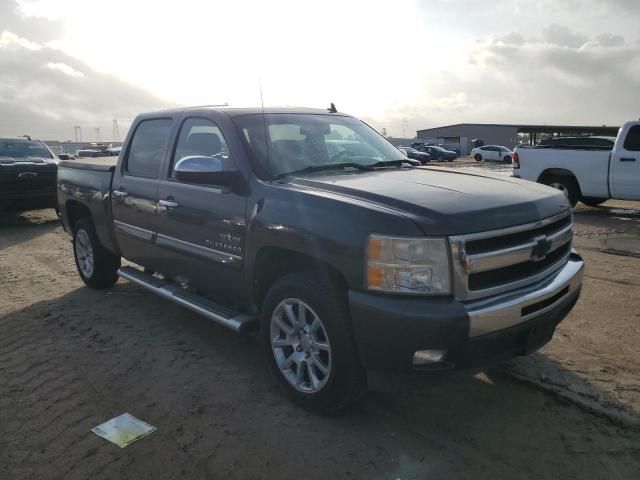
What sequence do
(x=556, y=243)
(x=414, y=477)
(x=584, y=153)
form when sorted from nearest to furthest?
(x=414, y=477) < (x=556, y=243) < (x=584, y=153)

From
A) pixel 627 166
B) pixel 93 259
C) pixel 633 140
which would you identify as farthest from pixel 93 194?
pixel 633 140

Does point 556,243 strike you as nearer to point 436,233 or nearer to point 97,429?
point 436,233

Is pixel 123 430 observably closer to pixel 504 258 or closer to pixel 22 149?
pixel 504 258

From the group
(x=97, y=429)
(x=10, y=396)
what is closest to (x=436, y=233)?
(x=97, y=429)

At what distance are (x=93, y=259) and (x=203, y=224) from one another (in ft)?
8.65

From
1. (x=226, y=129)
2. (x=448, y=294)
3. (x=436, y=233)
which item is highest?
(x=226, y=129)

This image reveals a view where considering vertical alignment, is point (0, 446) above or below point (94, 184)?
below

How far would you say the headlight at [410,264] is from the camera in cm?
269

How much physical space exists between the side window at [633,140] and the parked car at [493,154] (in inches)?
1347

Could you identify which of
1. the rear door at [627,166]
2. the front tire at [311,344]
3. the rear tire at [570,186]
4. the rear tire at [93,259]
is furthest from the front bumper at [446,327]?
the rear tire at [570,186]

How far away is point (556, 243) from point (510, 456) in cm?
129

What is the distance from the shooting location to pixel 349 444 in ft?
9.77

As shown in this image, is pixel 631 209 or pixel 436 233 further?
pixel 631 209

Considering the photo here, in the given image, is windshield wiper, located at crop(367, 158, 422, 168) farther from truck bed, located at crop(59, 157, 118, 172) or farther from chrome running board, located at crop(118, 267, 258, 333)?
truck bed, located at crop(59, 157, 118, 172)
